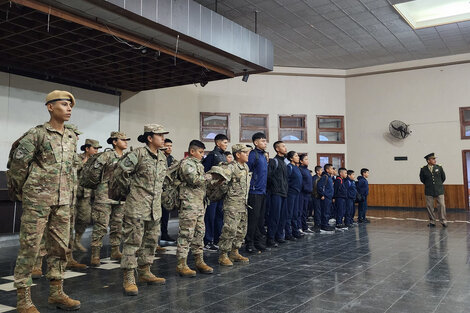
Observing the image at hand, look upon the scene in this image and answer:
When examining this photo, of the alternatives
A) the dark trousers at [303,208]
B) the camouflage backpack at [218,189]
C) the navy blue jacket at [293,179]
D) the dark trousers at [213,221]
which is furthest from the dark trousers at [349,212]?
the camouflage backpack at [218,189]

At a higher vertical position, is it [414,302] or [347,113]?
[347,113]

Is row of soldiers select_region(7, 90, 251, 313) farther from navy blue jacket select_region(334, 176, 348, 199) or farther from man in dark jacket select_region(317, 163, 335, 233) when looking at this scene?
navy blue jacket select_region(334, 176, 348, 199)

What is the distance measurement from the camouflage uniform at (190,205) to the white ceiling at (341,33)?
5.96 metres

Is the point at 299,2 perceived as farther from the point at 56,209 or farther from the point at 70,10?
the point at 56,209

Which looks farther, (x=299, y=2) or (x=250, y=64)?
(x=299, y=2)

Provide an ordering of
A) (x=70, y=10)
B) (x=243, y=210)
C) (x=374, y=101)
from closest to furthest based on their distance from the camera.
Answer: (x=243, y=210)
(x=70, y=10)
(x=374, y=101)

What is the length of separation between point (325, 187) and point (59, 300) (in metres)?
5.64

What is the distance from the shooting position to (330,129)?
1390cm

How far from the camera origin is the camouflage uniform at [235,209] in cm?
436

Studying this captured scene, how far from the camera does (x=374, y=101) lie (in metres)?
13.6

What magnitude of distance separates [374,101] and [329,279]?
436 inches

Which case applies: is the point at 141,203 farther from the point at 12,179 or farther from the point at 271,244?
the point at 271,244

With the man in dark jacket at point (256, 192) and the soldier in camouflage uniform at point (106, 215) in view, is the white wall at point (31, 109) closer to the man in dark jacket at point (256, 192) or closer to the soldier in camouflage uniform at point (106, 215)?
the soldier in camouflage uniform at point (106, 215)

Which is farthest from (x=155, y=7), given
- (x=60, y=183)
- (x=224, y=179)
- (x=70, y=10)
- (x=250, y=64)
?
(x=60, y=183)
